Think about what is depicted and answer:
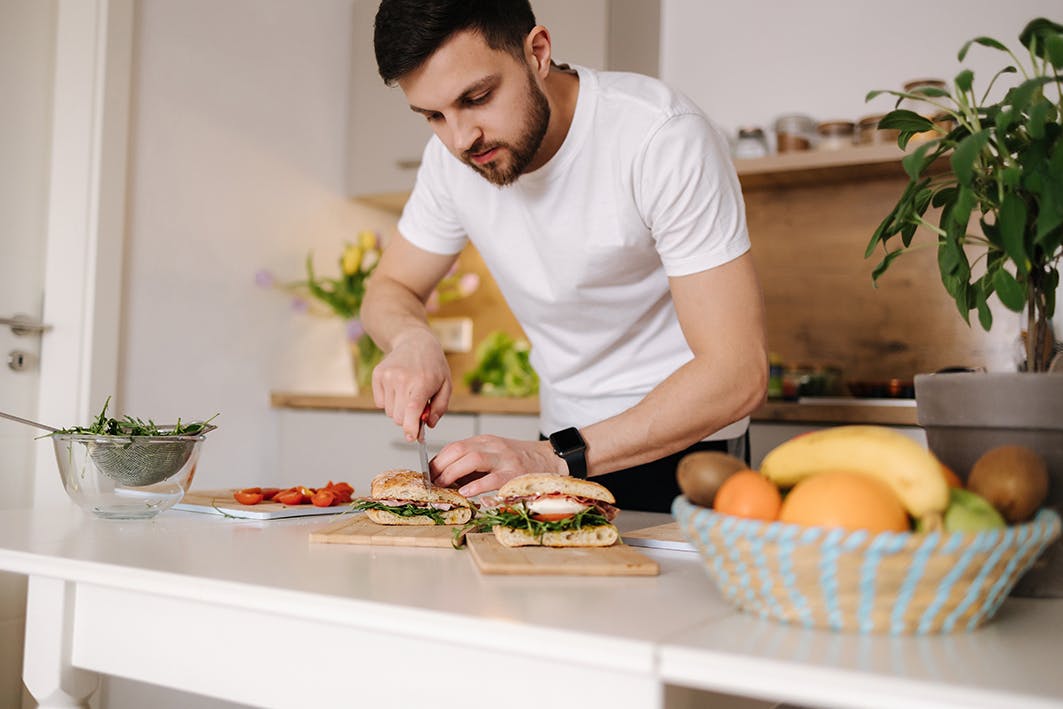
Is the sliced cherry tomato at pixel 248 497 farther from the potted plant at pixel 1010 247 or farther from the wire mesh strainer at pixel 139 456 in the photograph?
the potted plant at pixel 1010 247

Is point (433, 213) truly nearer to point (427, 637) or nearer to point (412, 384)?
point (412, 384)

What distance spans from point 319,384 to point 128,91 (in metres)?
1.09

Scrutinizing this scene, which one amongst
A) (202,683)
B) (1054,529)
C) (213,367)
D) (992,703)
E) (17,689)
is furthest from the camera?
(213,367)

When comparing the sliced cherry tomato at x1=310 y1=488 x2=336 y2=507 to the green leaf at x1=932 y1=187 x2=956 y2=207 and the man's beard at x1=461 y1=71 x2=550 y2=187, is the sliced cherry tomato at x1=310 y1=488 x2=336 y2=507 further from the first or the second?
the green leaf at x1=932 y1=187 x2=956 y2=207

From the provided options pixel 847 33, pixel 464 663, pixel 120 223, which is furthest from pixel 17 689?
pixel 847 33

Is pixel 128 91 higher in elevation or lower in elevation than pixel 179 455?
higher

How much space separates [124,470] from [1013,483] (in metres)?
0.95

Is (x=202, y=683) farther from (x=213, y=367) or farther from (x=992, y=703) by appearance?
(x=213, y=367)

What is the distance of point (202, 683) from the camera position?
32.4 inches

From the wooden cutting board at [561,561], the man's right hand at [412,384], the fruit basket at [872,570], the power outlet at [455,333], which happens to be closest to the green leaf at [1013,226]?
the fruit basket at [872,570]

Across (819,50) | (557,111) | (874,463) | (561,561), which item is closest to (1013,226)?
(874,463)

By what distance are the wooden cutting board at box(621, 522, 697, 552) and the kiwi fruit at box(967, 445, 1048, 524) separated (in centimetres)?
37

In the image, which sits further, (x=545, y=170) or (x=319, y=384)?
(x=319, y=384)

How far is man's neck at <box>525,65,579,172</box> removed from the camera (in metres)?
1.61
